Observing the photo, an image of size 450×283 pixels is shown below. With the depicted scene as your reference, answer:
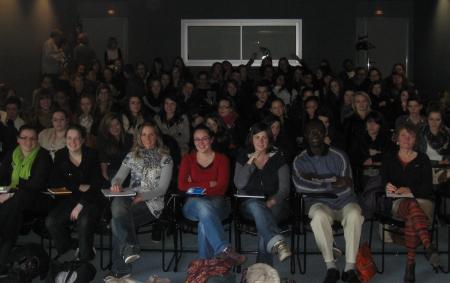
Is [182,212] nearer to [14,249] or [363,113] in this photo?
[14,249]

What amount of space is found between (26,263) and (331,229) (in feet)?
7.42

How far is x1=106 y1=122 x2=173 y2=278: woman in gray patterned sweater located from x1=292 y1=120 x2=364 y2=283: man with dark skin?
1109 mm

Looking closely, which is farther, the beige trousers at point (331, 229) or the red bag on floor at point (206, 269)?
the beige trousers at point (331, 229)

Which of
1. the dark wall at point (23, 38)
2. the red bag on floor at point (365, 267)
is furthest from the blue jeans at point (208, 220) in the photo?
the dark wall at point (23, 38)

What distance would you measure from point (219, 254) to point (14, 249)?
1537 mm

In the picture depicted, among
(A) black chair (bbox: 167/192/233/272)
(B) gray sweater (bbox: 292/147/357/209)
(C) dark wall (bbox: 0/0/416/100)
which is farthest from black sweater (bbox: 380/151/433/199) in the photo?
(C) dark wall (bbox: 0/0/416/100)

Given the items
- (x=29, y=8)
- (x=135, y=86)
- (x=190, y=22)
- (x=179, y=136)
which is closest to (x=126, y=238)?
(x=179, y=136)

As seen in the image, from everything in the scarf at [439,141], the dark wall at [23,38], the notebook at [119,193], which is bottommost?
the notebook at [119,193]

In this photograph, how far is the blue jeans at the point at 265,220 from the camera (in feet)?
15.5

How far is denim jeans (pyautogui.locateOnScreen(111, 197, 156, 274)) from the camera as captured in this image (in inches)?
190

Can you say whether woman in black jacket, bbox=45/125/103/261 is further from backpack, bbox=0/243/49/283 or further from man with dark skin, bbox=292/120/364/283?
man with dark skin, bbox=292/120/364/283

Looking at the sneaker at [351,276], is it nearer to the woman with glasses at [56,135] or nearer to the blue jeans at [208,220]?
the blue jeans at [208,220]

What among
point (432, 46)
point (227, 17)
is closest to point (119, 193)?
point (227, 17)

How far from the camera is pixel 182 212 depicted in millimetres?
5098
